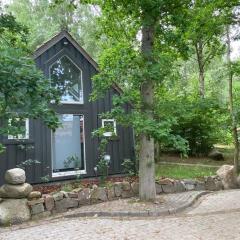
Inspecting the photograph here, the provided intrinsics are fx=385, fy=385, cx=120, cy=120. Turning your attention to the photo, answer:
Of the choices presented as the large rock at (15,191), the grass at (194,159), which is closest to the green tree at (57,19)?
the grass at (194,159)

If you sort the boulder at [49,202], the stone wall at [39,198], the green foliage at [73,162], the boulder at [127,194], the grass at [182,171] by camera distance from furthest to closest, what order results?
1. the grass at [182,171]
2. the green foliage at [73,162]
3. the boulder at [127,194]
4. the boulder at [49,202]
5. the stone wall at [39,198]

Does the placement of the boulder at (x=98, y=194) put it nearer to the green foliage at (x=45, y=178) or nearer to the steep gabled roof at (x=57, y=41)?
the green foliage at (x=45, y=178)

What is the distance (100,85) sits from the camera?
10.3 meters

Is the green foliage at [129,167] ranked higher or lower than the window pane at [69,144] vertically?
lower

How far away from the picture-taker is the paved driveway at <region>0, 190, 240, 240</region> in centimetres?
727

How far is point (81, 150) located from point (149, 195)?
174 inches

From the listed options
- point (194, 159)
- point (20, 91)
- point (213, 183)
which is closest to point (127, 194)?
point (213, 183)

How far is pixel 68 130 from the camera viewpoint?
13.9 m

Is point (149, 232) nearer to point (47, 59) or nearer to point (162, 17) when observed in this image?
point (162, 17)

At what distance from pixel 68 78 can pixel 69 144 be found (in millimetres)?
2480

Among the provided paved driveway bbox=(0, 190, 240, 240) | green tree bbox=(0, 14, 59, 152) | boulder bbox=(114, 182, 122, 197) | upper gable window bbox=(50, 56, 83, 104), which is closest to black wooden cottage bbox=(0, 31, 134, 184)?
upper gable window bbox=(50, 56, 83, 104)

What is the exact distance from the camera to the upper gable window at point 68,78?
14.1 m

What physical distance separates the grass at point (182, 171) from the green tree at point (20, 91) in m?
8.21

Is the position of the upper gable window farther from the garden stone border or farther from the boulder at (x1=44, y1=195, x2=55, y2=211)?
the boulder at (x1=44, y1=195, x2=55, y2=211)
